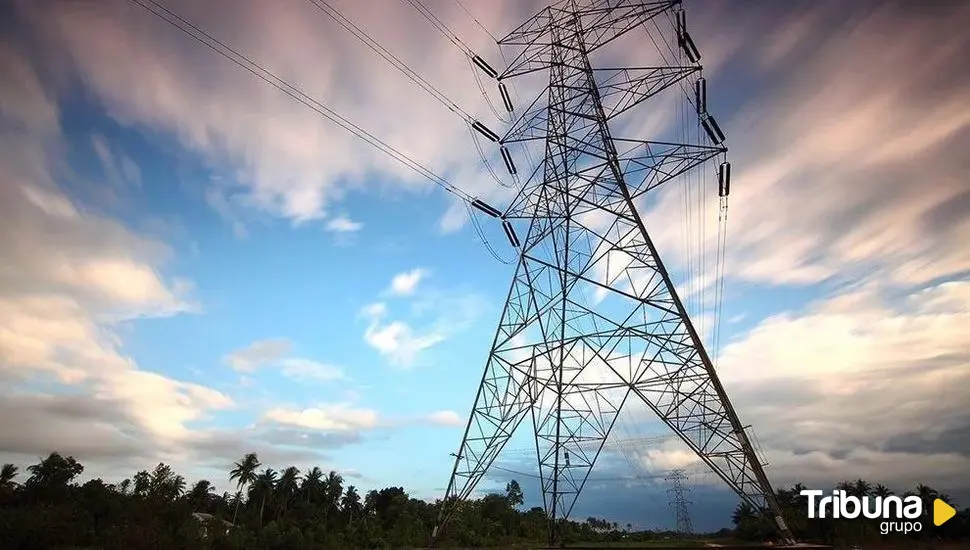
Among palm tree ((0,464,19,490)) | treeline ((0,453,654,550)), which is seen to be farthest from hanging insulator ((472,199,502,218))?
palm tree ((0,464,19,490))

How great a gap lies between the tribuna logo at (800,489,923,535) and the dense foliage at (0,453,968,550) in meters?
0.95

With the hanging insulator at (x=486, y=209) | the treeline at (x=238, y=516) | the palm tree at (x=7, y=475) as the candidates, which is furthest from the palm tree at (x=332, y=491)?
the hanging insulator at (x=486, y=209)

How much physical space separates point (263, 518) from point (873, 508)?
223ft

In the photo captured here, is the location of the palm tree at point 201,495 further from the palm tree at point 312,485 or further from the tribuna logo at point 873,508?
the tribuna logo at point 873,508

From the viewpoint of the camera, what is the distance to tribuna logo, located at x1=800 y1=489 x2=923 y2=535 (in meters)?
22.3

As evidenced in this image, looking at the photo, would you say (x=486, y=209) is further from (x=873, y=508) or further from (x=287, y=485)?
Answer: (x=287, y=485)

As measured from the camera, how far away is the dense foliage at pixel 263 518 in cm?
3466

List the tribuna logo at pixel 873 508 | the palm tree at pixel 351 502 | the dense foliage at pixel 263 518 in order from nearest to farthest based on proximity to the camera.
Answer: the tribuna logo at pixel 873 508 → the dense foliage at pixel 263 518 → the palm tree at pixel 351 502

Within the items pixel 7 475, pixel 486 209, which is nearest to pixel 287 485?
pixel 7 475

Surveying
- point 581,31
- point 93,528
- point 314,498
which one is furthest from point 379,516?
point 581,31

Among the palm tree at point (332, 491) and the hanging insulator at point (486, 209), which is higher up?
the hanging insulator at point (486, 209)

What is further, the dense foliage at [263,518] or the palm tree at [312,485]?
the palm tree at [312,485]

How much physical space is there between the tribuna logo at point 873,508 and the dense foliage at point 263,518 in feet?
3.13

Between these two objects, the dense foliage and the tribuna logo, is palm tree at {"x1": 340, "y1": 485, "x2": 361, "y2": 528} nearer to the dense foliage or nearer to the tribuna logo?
the dense foliage
